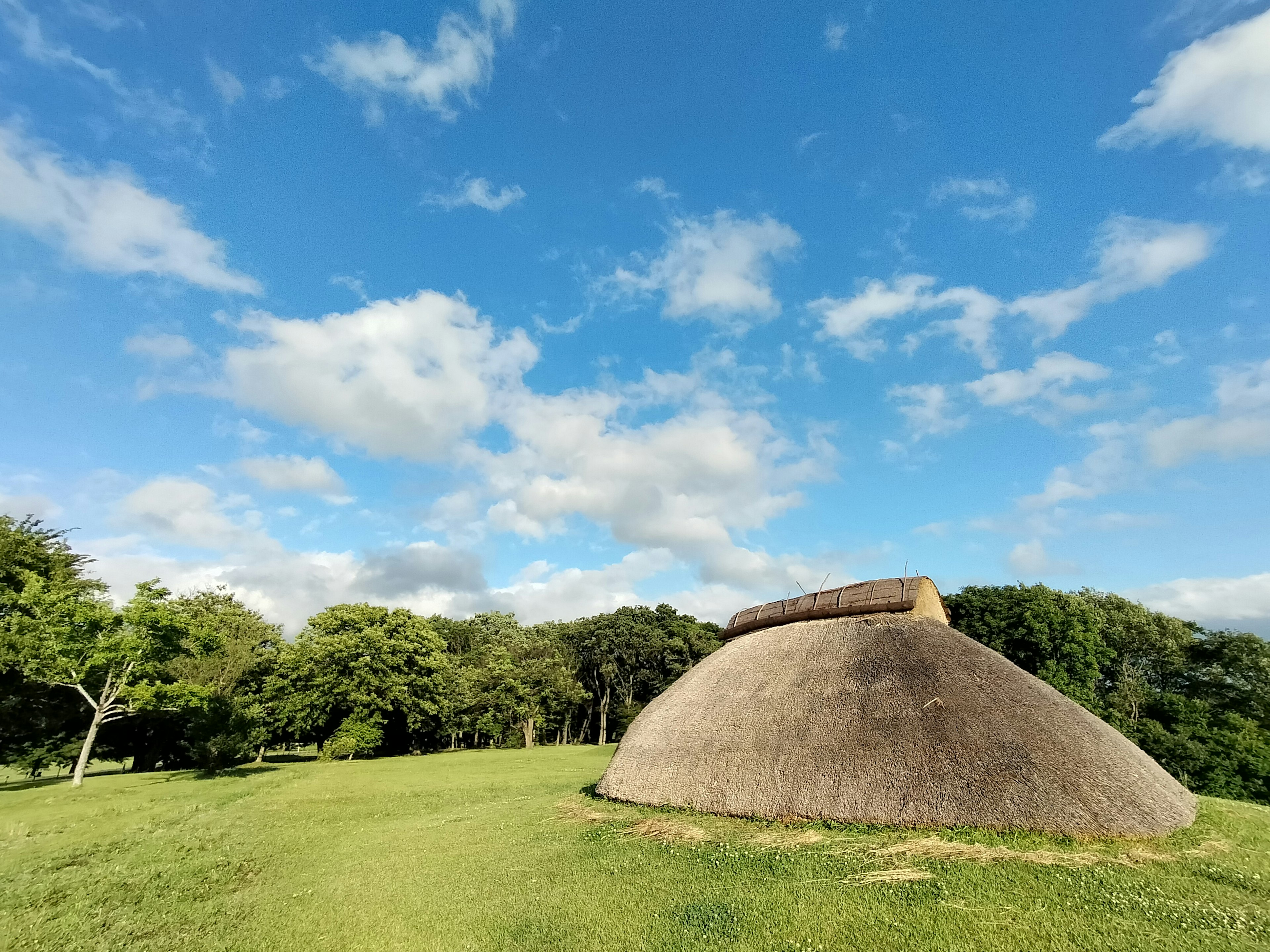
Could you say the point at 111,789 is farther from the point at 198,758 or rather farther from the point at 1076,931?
the point at 1076,931

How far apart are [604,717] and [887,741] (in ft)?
156

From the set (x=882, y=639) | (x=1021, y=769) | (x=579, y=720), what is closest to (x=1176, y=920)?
(x=1021, y=769)

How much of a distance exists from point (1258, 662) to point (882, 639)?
36.9m

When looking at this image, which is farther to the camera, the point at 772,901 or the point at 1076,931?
the point at 772,901

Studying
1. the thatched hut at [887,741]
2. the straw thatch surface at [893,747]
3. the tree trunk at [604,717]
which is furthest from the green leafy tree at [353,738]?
the straw thatch surface at [893,747]

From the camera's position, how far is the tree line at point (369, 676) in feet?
80.8

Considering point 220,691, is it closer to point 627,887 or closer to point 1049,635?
point 627,887

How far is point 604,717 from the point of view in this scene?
55781 mm

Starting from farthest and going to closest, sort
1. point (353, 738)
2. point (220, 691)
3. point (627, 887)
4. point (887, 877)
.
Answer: point (353, 738) < point (220, 691) < point (627, 887) < point (887, 877)

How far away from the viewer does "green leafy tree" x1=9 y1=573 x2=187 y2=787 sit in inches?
893

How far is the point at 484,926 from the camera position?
26.3ft

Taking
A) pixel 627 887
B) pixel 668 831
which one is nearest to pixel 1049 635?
pixel 668 831

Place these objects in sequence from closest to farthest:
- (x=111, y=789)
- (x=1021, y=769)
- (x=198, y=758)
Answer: (x=1021, y=769), (x=111, y=789), (x=198, y=758)

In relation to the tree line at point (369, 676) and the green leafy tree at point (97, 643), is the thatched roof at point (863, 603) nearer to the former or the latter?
the tree line at point (369, 676)
